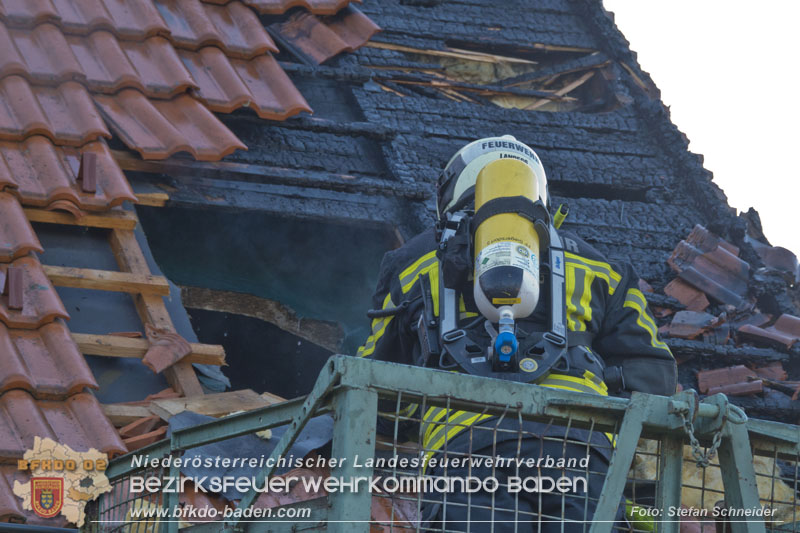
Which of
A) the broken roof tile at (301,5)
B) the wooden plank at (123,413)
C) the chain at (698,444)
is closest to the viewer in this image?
the chain at (698,444)

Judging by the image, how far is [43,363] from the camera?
5727 millimetres

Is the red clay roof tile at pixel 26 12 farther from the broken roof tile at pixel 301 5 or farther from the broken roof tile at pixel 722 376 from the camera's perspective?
the broken roof tile at pixel 722 376

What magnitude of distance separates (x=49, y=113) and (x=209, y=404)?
2295mm

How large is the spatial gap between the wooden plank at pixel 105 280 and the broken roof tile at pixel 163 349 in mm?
306

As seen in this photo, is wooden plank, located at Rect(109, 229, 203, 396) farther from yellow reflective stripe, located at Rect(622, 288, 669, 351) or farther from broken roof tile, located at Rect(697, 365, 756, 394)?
broken roof tile, located at Rect(697, 365, 756, 394)

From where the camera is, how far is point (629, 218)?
8367 mm

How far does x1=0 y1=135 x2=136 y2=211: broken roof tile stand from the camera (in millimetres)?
6480

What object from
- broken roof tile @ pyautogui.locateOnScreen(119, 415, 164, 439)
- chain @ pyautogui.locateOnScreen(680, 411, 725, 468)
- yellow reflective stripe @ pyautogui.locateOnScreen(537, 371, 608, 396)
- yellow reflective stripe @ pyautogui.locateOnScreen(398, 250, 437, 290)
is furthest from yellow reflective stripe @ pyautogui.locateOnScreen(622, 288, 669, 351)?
broken roof tile @ pyautogui.locateOnScreen(119, 415, 164, 439)

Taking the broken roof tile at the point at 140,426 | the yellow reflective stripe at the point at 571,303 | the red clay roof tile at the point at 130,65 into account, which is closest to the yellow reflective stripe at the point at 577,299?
the yellow reflective stripe at the point at 571,303

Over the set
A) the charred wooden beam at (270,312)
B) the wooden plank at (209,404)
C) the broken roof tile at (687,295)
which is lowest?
the wooden plank at (209,404)

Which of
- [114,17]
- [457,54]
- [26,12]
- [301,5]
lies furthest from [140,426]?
[457,54]

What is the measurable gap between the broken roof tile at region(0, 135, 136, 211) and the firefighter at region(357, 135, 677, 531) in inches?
76.3

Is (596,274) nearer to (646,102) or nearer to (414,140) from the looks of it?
(414,140)

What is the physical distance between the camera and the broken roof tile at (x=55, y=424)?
529cm
